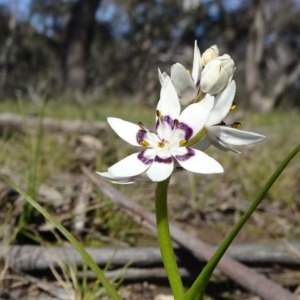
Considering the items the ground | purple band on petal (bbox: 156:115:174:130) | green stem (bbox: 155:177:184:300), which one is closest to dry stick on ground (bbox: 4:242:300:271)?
the ground

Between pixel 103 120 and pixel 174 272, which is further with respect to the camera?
pixel 103 120

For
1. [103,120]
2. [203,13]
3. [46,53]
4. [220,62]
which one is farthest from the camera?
[46,53]

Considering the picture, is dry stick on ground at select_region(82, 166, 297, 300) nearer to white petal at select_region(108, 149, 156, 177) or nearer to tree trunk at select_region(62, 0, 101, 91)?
white petal at select_region(108, 149, 156, 177)

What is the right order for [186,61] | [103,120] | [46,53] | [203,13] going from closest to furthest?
[103,120]
[186,61]
[203,13]
[46,53]

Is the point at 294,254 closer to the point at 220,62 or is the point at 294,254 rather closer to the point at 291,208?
the point at 291,208

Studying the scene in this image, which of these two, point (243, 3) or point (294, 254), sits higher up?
point (243, 3)

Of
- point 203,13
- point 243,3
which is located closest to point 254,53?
point 203,13

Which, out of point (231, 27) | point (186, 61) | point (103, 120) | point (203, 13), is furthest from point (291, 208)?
point (231, 27)
